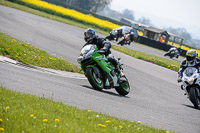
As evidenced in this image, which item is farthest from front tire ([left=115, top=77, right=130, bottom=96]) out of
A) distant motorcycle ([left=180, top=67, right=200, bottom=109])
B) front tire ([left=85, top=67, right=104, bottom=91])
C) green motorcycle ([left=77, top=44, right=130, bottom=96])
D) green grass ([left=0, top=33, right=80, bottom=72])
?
green grass ([left=0, top=33, right=80, bottom=72])

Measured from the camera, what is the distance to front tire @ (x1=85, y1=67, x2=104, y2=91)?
1006cm

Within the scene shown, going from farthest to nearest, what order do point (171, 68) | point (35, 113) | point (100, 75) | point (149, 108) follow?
point (171, 68), point (100, 75), point (149, 108), point (35, 113)

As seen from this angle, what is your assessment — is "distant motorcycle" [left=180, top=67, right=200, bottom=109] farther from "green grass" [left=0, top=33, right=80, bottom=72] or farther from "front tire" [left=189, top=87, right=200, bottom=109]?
"green grass" [left=0, top=33, right=80, bottom=72]

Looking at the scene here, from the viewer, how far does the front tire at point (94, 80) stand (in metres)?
10.1

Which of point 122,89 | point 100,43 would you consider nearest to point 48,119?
point 100,43

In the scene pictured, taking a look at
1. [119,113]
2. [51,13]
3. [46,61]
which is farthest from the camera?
[51,13]

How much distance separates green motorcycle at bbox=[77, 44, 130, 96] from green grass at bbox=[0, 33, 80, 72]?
3271 mm

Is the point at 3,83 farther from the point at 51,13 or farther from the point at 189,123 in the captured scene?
the point at 51,13

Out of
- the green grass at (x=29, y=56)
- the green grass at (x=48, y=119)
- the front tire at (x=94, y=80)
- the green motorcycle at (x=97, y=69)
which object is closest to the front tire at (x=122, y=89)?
the green motorcycle at (x=97, y=69)

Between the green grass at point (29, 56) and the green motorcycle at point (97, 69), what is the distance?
3.27m

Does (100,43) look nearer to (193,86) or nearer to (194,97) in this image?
(193,86)

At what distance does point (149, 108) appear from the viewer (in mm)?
9539

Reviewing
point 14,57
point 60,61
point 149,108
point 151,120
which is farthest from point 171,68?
point 151,120

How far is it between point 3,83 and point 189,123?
14.0 feet
